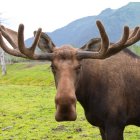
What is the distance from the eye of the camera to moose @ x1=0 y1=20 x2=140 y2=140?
7695mm

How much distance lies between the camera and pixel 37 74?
47.8 metres

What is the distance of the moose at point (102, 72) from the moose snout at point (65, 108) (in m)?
0.66

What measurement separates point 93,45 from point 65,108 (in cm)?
193

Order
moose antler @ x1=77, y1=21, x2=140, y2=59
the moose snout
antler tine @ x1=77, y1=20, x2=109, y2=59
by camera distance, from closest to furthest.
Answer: the moose snout < antler tine @ x1=77, y1=20, x2=109, y2=59 < moose antler @ x1=77, y1=21, x2=140, y2=59

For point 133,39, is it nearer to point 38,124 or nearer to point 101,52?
point 101,52

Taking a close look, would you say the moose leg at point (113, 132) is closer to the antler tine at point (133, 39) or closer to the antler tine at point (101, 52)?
the antler tine at point (101, 52)

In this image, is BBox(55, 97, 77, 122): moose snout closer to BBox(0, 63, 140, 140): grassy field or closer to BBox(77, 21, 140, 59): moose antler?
BBox(77, 21, 140, 59): moose antler

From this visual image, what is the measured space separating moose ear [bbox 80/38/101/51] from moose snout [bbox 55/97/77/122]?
170 centimetres

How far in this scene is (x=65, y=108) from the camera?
270 inches

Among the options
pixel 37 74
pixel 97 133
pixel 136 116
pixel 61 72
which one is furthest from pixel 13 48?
pixel 37 74

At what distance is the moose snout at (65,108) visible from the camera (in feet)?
22.3

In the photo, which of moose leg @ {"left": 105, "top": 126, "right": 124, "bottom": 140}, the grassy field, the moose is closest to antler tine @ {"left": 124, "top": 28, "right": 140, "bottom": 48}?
the moose

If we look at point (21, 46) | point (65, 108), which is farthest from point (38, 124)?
point (65, 108)

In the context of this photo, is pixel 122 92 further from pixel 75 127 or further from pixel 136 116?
pixel 75 127
